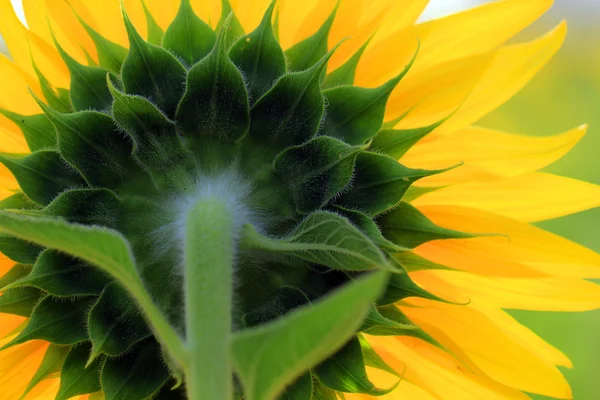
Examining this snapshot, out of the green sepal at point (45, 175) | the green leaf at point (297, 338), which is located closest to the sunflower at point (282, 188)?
the green sepal at point (45, 175)

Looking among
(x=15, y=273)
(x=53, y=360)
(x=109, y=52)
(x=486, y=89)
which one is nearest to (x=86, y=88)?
(x=109, y=52)

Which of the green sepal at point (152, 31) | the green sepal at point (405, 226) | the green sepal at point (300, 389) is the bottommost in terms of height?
the green sepal at point (300, 389)

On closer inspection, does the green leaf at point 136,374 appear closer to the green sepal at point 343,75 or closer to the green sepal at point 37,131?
the green sepal at point 37,131

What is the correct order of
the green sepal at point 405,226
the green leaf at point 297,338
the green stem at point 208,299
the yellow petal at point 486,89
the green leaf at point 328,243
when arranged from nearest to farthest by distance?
the green leaf at point 297,338
the green stem at point 208,299
the green leaf at point 328,243
the green sepal at point 405,226
the yellow petal at point 486,89

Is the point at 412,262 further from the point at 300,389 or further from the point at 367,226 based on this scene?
the point at 300,389

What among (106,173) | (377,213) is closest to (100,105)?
(106,173)

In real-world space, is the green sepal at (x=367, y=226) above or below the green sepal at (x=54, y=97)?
below
